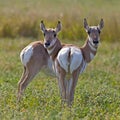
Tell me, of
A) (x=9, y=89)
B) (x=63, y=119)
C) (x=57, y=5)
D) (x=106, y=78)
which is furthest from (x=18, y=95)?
(x=57, y=5)

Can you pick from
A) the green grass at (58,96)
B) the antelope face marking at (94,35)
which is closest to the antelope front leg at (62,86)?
the green grass at (58,96)

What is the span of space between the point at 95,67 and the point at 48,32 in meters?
5.36

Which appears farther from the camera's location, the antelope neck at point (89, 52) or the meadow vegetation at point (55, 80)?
the antelope neck at point (89, 52)

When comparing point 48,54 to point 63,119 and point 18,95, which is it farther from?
point 63,119

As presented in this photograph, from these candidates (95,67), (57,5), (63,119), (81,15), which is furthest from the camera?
(57,5)

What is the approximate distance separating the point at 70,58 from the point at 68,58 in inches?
1.3

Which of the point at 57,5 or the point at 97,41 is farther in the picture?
the point at 57,5

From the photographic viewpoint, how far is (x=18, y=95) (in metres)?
10.4

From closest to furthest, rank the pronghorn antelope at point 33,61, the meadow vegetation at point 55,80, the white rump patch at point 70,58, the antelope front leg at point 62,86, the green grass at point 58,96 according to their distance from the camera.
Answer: the green grass at point 58,96 < the meadow vegetation at point 55,80 < the white rump patch at point 70,58 < the antelope front leg at point 62,86 < the pronghorn antelope at point 33,61

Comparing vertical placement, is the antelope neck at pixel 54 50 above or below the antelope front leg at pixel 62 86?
above

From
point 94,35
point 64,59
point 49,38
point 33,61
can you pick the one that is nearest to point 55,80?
point 33,61

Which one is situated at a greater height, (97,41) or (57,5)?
(97,41)

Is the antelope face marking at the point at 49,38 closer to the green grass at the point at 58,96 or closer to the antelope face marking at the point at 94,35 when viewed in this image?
the antelope face marking at the point at 94,35

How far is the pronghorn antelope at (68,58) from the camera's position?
973 cm
